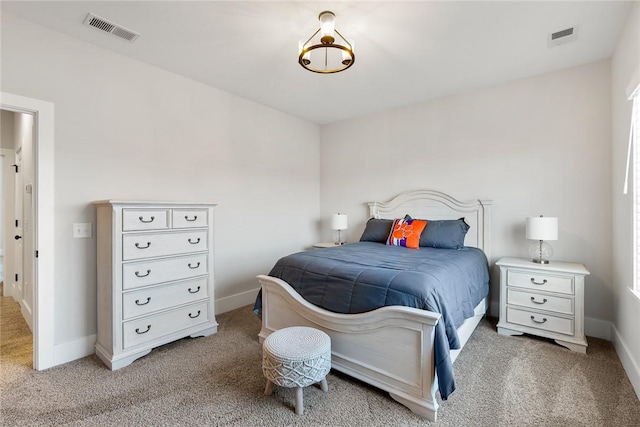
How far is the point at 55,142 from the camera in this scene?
2.26m

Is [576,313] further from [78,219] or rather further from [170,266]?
[78,219]

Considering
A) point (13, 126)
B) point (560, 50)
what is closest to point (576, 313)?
point (560, 50)

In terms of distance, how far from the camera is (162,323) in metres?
2.46

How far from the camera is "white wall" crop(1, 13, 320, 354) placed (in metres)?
2.29

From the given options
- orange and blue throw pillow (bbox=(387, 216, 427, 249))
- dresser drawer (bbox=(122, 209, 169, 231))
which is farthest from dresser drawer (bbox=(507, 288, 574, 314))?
dresser drawer (bbox=(122, 209, 169, 231))

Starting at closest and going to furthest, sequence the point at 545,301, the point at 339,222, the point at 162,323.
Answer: the point at 162,323
the point at 545,301
the point at 339,222

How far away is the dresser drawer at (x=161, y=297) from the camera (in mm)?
2282

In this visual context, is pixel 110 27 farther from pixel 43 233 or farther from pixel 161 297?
pixel 161 297

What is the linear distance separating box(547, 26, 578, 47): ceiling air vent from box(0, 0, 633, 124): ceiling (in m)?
0.04

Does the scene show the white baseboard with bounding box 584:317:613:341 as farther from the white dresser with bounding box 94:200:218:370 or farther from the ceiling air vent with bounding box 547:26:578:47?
the white dresser with bounding box 94:200:218:370

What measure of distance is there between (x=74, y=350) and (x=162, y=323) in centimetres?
67

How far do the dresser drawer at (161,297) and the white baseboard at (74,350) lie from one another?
51 centimetres

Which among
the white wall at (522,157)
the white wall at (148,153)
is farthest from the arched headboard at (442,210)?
the white wall at (148,153)

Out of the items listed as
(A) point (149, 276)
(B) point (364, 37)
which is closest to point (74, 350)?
(A) point (149, 276)
